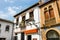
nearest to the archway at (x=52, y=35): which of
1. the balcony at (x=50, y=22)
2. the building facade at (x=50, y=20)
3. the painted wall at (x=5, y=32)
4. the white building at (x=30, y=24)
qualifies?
the building facade at (x=50, y=20)

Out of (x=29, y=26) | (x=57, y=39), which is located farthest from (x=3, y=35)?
(x=57, y=39)

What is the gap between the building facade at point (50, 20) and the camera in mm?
10453

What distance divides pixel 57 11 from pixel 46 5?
2.14 m

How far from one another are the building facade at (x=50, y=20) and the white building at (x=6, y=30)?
1044 centimetres

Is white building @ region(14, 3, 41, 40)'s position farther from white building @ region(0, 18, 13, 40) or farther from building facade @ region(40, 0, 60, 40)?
white building @ region(0, 18, 13, 40)

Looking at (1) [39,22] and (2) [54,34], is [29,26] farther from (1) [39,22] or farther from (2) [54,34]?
(2) [54,34]

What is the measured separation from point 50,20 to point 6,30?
12139mm

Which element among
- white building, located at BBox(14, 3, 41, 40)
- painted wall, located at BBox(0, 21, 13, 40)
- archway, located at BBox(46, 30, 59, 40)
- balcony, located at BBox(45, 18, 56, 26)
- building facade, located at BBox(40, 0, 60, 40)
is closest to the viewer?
archway, located at BBox(46, 30, 59, 40)

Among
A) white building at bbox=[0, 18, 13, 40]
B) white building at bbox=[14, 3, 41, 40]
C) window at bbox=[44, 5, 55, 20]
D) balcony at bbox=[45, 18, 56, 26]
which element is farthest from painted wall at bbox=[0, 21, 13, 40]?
balcony at bbox=[45, 18, 56, 26]

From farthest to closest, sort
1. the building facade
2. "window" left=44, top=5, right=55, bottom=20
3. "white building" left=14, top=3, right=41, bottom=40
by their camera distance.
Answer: "white building" left=14, top=3, right=41, bottom=40 → "window" left=44, top=5, right=55, bottom=20 → the building facade

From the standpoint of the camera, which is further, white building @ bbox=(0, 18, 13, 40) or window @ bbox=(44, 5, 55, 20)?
white building @ bbox=(0, 18, 13, 40)

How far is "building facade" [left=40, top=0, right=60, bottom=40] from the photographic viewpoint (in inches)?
412

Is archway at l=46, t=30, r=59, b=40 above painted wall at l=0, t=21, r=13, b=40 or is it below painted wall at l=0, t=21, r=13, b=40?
below

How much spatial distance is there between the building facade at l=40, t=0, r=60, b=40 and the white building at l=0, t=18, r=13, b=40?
34.2 feet
